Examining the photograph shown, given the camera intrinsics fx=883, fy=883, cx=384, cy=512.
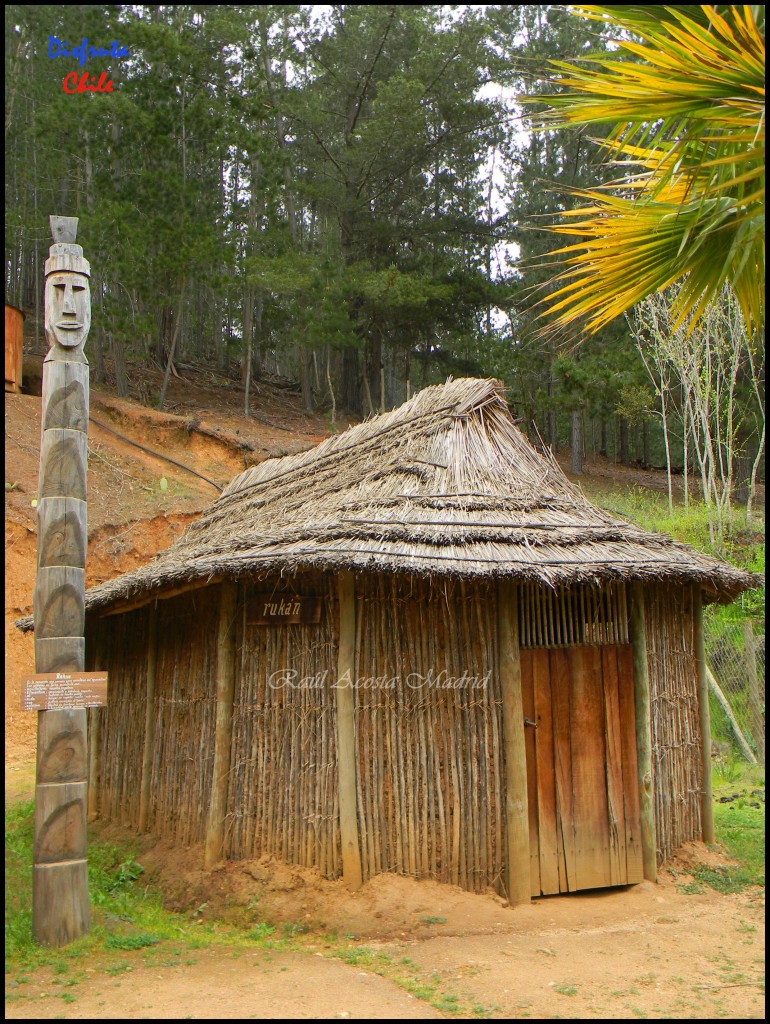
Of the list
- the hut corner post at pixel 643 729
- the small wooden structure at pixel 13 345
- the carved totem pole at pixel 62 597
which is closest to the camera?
the carved totem pole at pixel 62 597

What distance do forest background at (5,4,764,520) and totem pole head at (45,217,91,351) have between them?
10.9 m

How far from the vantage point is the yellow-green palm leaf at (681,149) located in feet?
11.4

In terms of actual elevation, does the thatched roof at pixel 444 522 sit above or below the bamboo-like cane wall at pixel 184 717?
above

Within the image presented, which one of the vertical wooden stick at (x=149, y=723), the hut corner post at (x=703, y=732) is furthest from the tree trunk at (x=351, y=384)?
the hut corner post at (x=703, y=732)

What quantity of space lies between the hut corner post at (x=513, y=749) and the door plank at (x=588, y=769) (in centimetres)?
57

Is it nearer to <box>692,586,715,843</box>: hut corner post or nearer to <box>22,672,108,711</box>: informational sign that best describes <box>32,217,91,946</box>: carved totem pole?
<box>22,672,108,711</box>: informational sign

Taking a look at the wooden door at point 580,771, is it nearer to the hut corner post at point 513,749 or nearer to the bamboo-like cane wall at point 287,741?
the hut corner post at point 513,749

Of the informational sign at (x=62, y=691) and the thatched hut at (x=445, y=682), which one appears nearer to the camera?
the informational sign at (x=62, y=691)

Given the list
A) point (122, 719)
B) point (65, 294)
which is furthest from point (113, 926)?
point (65, 294)

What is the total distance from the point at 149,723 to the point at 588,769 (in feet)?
13.6

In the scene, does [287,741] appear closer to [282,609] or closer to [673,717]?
[282,609]

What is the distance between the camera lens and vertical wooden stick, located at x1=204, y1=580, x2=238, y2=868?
7.15m

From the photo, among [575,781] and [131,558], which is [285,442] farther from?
[575,781]

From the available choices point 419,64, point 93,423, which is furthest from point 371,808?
point 419,64
